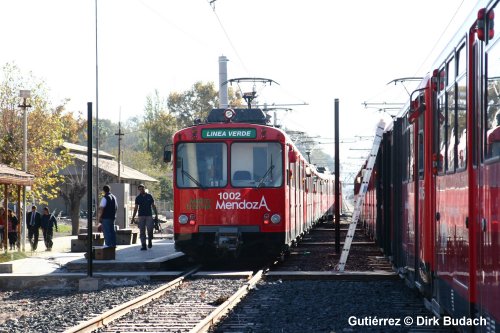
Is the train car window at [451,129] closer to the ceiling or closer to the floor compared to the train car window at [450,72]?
closer to the floor

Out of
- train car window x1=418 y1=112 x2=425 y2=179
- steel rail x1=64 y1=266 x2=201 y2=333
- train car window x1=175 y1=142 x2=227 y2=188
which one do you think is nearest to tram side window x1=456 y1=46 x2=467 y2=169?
train car window x1=418 y1=112 x2=425 y2=179

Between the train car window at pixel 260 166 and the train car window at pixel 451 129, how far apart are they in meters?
10.2

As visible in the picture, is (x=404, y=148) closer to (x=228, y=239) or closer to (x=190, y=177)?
(x=228, y=239)

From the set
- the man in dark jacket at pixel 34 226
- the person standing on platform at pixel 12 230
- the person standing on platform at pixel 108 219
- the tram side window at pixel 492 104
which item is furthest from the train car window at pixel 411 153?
the man in dark jacket at pixel 34 226

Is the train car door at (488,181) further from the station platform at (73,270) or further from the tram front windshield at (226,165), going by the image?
the tram front windshield at (226,165)

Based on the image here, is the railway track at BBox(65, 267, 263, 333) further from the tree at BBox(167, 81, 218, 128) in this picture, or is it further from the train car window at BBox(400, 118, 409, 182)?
the tree at BBox(167, 81, 218, 128)

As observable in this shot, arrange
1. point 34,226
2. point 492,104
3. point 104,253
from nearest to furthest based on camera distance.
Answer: point 492,104, point 104,253, point 34,226

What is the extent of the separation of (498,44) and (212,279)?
11.6 meters

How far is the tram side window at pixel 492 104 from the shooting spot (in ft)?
20.9

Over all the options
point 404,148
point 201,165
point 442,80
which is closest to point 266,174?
point 201,165

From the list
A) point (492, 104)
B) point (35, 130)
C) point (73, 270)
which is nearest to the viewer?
point (492, 104)

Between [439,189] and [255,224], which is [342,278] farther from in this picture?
[439,189]

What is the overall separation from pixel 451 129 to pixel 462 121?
2.51 feet

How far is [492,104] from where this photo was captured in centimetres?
657
